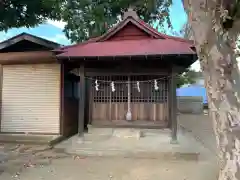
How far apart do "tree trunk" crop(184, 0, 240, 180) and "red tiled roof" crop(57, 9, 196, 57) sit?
5.00 metres

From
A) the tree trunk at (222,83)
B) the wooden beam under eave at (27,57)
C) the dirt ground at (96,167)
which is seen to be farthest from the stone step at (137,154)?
the tree trunk at (222,83)

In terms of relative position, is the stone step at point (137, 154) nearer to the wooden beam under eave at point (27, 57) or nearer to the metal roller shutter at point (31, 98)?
the metal roller shutter at point (31, 98)

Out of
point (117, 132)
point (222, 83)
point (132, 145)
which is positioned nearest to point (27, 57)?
point (117, 132)

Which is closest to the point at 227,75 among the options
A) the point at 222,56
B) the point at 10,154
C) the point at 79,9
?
the point at 222,56

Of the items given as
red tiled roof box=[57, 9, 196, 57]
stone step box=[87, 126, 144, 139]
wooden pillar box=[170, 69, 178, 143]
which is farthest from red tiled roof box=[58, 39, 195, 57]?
stone step box=[87, 126, 144, 139]

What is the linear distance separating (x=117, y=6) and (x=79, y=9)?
208cm

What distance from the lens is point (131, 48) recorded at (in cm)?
946

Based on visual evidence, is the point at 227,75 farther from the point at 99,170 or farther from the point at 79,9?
the point at 79,9

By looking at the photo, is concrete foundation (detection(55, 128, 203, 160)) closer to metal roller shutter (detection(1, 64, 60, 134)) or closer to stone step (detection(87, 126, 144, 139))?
stone step (detection(87, 126, 144, 139))

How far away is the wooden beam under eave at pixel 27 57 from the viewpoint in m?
10.8

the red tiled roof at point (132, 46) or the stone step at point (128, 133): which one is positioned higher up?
the red tiled roof at point (132, 46)

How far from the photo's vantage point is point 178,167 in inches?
288

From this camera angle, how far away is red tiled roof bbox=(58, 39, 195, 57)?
887cm

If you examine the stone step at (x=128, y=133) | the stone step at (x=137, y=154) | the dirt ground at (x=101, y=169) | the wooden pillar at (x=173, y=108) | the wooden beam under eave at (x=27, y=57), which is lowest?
the dirt ground at (x=101, y=169)
